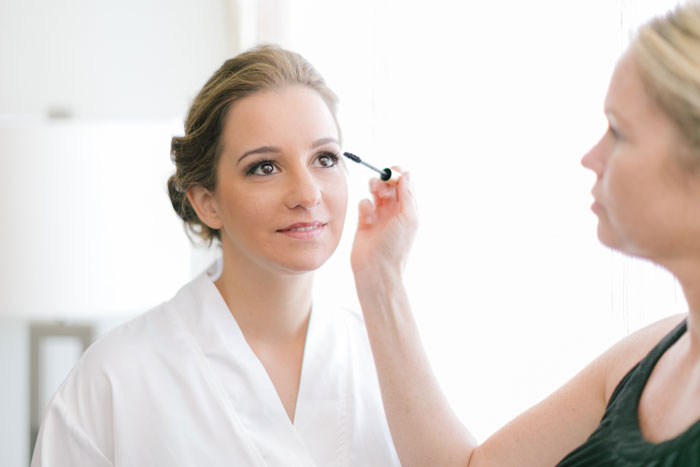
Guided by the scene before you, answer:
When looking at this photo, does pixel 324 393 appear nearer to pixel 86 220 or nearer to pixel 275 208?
pixel 275 208

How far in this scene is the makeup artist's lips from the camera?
1.27 m

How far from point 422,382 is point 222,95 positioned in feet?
2.03

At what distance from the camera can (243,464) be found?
1.25m

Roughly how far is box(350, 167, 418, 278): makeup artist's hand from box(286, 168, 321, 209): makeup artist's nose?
0.44 ft

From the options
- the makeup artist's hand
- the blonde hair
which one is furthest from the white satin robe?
the blonde hair

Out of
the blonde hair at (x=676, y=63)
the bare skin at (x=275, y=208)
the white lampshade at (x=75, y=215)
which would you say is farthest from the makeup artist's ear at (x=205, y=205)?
the blonde hair at (x=676, y=63)

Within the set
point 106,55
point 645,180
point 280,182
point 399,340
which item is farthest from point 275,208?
point 106,55

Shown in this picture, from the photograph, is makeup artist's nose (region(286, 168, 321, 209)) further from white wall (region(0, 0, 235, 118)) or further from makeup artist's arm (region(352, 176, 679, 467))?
white wall (region(0, 0, 235, 118))

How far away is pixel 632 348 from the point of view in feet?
3.18

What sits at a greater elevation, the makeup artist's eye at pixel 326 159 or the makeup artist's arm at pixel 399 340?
the makeup artist's eye at pixel 326 159

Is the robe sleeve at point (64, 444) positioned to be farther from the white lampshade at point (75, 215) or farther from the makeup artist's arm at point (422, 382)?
the white lampshade at point (75, 215)

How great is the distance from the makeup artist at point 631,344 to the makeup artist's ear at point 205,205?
13.8 inches

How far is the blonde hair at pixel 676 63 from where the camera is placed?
2.35 ft

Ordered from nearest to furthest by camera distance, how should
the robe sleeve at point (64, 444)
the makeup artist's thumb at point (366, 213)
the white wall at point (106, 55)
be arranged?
the robe sleeve at point (64, 444) → the makeup artist's thumb at point (366, 213) → the white wall at point (106, 55)
